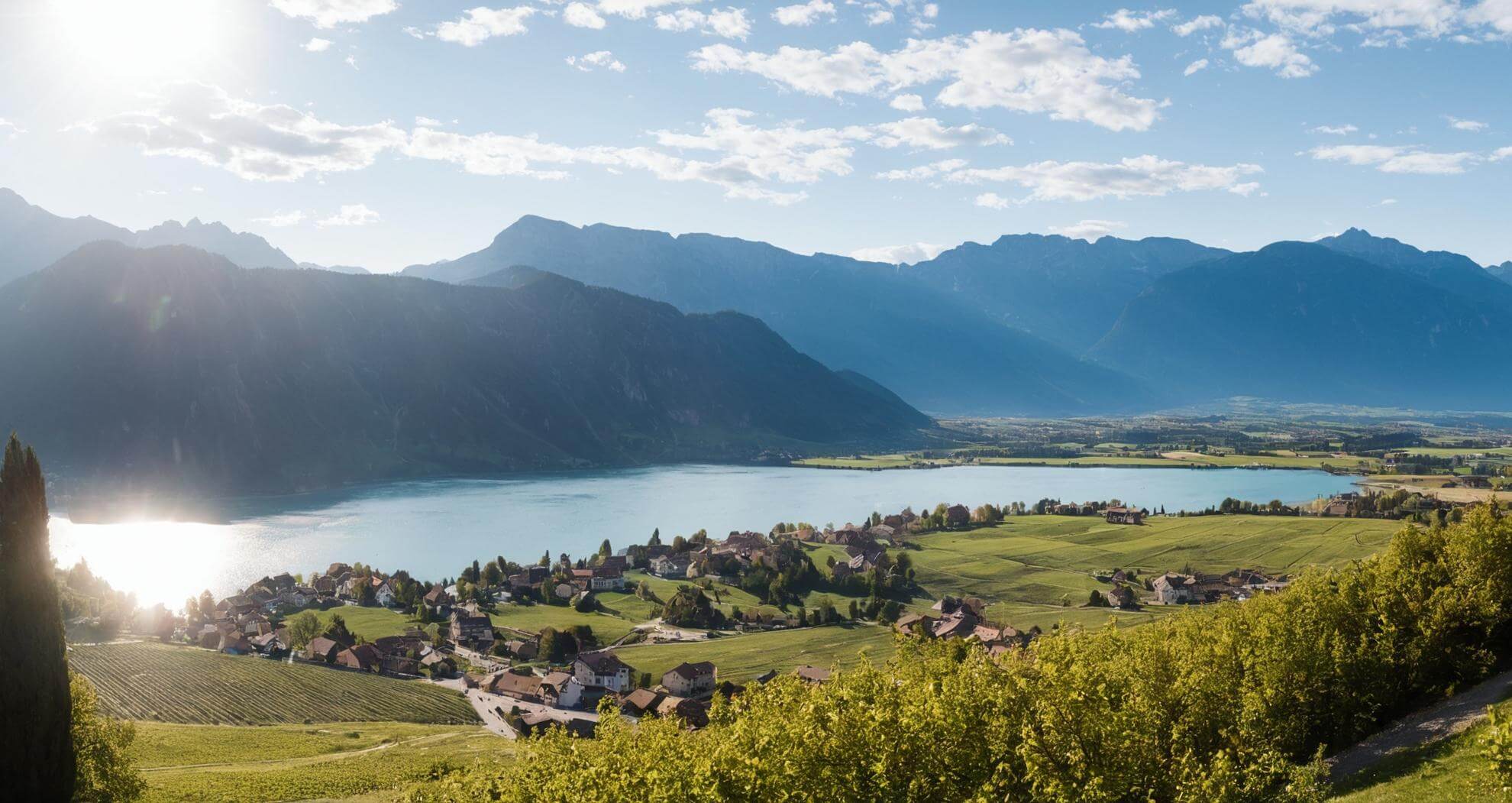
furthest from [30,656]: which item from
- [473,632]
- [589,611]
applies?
[589,611]

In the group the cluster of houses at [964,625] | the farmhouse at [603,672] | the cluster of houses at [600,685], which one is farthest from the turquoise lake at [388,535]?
the cluster of houses at [964,625]

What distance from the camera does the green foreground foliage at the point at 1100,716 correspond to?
1983cm

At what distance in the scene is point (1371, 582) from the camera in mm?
41844

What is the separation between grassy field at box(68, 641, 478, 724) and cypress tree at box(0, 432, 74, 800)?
37811 millimetres

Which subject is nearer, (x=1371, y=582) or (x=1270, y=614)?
(x=1270, y=614)

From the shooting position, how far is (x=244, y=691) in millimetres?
76500

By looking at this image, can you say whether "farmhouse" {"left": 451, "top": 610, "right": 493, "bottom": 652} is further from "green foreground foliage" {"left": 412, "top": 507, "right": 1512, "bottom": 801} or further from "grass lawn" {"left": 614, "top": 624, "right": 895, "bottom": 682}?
"green foreground foliage" {"left": 412, "top": 507, "right": 1512, "bottom": 801}

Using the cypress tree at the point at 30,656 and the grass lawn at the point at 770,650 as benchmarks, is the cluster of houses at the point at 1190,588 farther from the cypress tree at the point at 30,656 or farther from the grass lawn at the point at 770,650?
the cypress tree at the point at 30,656

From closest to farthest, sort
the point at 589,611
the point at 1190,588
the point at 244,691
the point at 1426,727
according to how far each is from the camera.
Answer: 1. the point at 1426,727
2. the point at 244,691
3. the point at 1190,588
4. the point at 589,611

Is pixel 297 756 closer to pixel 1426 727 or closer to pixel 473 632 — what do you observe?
pixel 473 632

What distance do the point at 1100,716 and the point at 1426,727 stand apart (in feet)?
63.8

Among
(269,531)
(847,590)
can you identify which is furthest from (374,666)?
(269,531)

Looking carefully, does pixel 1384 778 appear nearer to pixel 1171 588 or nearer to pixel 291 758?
pixel 291 758

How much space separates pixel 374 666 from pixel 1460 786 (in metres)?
84.6
